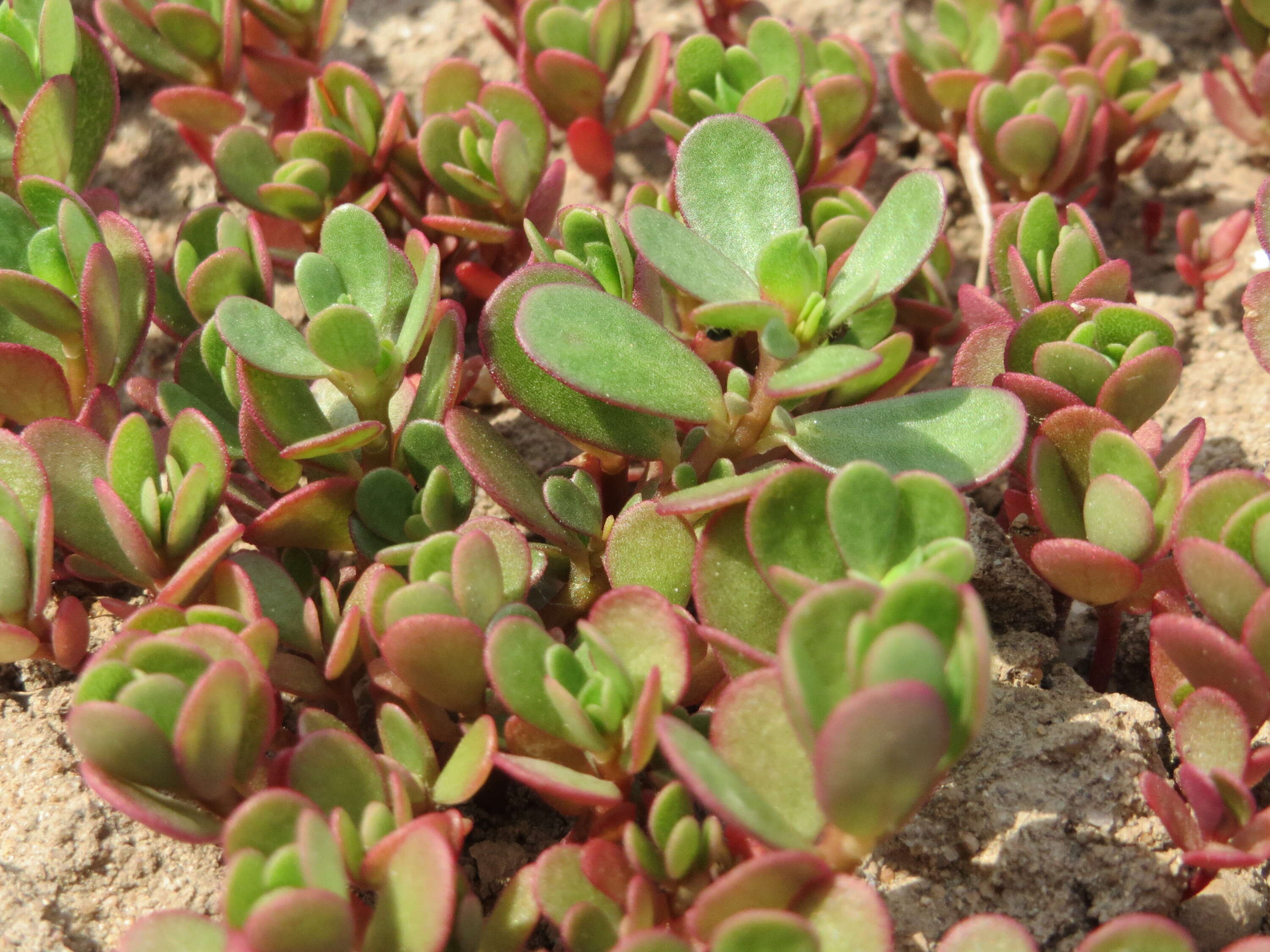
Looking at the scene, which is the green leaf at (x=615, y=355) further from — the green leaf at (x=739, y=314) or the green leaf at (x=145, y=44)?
the green leaf at (x=145, y=44)

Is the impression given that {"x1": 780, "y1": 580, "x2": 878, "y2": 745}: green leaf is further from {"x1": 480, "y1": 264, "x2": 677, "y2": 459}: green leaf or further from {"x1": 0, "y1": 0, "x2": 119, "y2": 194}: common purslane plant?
{"x1": 0, "y1": 0, "x2": 119, "y2": 194}: common purslane plant

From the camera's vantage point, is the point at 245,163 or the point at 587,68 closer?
the point at 245,163

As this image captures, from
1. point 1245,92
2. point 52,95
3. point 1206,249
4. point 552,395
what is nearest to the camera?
point 552,395

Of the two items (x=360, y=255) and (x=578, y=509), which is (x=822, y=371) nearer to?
(x=578, y=509)

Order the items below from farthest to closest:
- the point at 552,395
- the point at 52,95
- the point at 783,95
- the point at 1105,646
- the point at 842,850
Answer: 1. the point at 783,95
2. the point at 52,95
3. the point at 1105,646
4. the point at 552,395
5. the point at 842,850

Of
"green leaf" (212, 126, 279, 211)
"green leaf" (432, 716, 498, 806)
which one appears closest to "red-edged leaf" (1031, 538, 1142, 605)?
"green leaf" (432, 716, 498, 806)

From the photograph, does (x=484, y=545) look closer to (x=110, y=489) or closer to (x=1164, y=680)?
(x=110, y=489)

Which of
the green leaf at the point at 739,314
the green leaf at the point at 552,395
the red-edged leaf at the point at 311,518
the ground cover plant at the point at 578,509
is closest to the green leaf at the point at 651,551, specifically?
the ground cover plant at the point at 578,509

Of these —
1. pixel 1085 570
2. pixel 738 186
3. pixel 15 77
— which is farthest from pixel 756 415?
pixel 15 77
